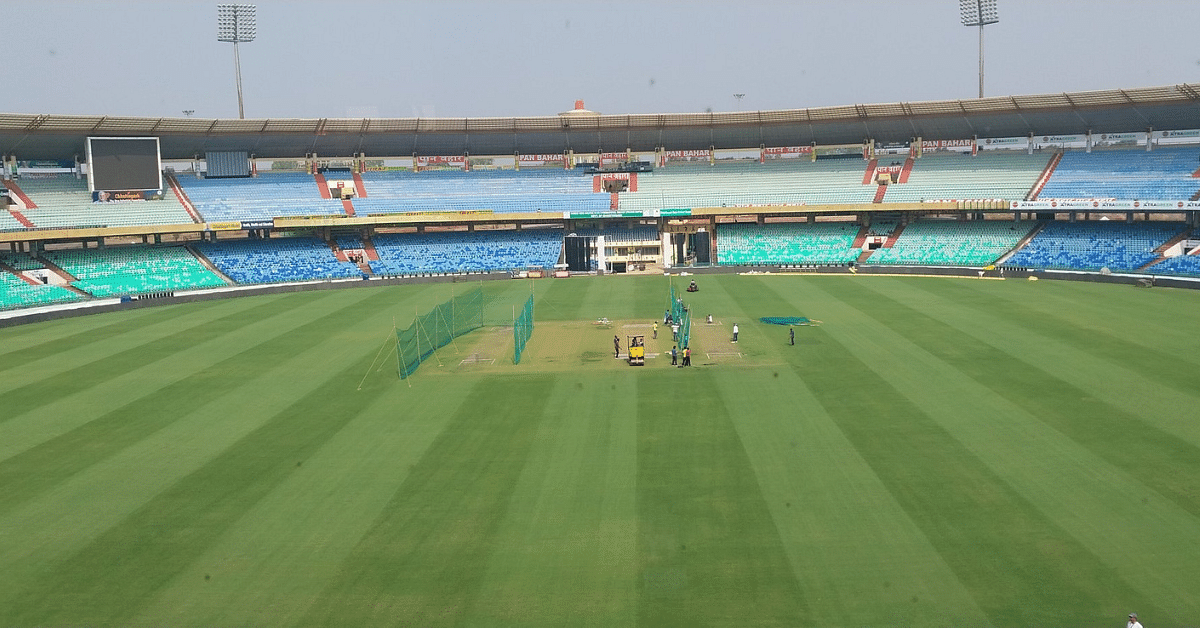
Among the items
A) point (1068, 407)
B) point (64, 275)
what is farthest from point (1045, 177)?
point (64, 275)

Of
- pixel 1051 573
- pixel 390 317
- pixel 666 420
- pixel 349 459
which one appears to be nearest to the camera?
pixel 1051 573

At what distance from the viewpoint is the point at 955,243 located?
73750 millimetres

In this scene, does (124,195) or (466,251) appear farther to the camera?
(466,251)

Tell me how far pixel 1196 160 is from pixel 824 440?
60.7 meters

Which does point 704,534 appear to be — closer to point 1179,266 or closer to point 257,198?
point 1179,266

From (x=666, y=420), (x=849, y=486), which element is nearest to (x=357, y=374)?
(x=666, y=420)

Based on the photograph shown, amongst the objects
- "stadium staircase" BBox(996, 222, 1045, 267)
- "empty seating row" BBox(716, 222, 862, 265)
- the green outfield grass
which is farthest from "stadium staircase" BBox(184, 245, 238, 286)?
"stadium staircase" BBox(996, 222, 1045, 267)

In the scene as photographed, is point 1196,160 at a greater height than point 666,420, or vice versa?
point 1196,160

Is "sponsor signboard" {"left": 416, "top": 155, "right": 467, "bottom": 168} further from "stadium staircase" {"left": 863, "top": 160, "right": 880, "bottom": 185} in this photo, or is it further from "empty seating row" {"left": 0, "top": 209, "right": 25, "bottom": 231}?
"stadium staircase" {"left": 863, "top": 160, "right": 880, "bottom": 185}

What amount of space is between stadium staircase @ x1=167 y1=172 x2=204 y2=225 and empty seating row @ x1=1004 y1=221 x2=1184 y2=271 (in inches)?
2484

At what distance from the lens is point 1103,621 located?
52.3 ft

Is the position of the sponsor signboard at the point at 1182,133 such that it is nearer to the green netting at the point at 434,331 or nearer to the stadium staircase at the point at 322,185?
the green netting at the point at 434,331

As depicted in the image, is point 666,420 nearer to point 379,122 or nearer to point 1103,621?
point 1103,621

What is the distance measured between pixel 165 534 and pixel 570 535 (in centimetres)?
911
